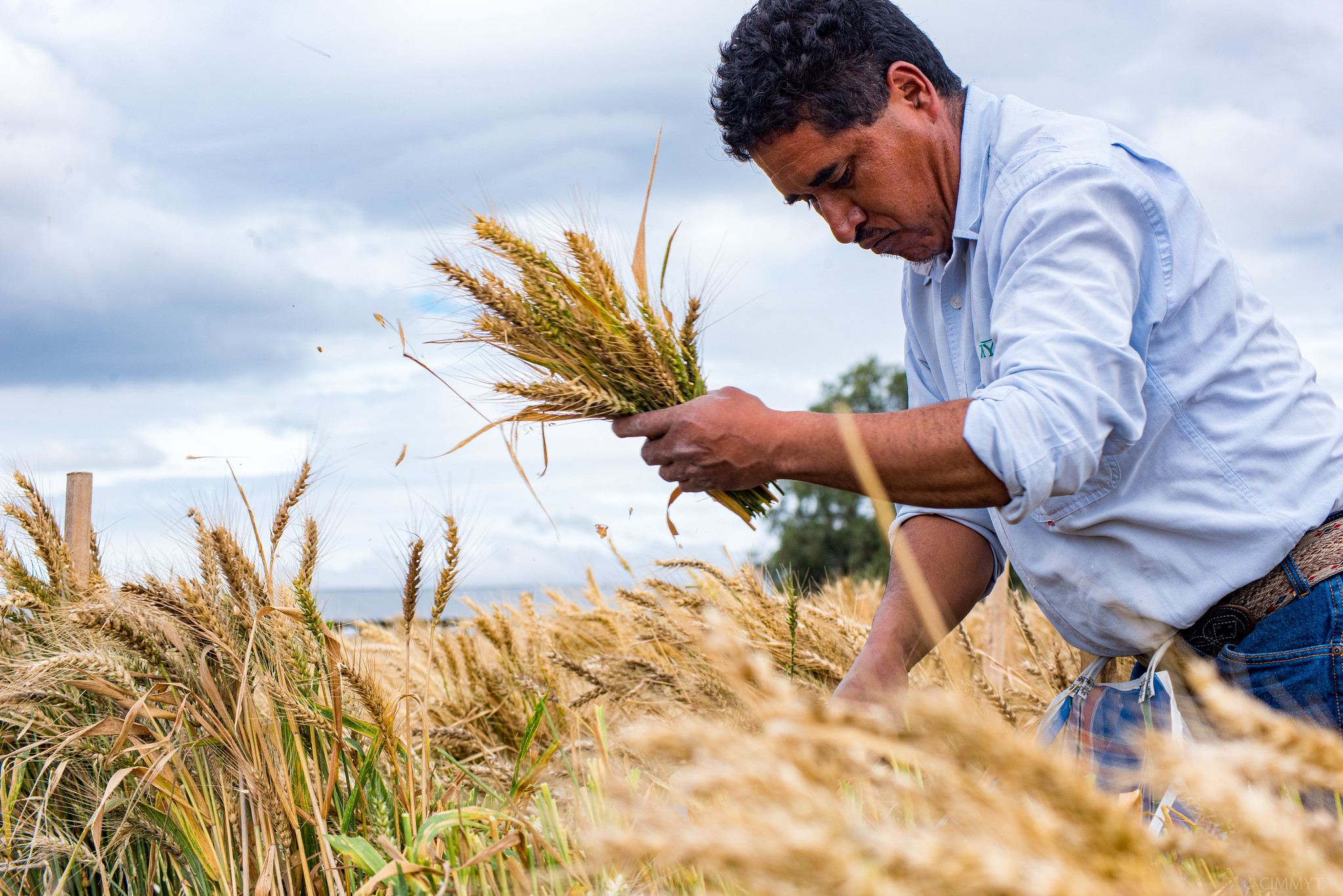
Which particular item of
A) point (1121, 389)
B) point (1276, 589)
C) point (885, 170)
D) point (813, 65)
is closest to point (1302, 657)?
point (1276, 589)

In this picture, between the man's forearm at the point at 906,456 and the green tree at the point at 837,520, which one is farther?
the green tree at the point at 837,520

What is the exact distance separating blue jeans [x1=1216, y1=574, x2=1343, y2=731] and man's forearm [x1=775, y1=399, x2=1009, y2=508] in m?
0.65

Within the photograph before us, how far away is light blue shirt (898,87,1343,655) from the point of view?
134 centimetres

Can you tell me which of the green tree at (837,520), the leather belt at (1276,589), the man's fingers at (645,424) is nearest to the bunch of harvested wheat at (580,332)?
the man's fingers at (645,424)

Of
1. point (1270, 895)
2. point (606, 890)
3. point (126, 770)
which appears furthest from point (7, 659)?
point (1270, 895)

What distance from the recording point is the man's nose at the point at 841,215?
6.18 ft

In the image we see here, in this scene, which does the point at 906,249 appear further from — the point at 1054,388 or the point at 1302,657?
the point at 1302,657

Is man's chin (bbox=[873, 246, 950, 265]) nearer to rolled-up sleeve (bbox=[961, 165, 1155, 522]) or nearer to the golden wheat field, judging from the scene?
rolled-up sleeve (bbox=[961, 165, 1155, 522])

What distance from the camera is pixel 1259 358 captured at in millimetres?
1691

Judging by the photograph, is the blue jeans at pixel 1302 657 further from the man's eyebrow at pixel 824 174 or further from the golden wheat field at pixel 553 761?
the man's eyebrow at pixel 824 174

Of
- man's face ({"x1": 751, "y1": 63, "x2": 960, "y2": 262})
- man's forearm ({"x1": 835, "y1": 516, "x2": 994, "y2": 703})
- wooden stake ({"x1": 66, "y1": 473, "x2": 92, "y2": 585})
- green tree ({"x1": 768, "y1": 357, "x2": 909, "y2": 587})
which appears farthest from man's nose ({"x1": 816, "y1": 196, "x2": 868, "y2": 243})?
green tree ({"x1": 768, "y1": 357, "x2": 909, "y2": 587})

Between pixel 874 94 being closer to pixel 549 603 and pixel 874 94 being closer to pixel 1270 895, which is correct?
pixel 1270 895

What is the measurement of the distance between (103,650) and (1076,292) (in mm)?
2149

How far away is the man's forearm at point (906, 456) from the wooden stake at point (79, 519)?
2.63 meters
